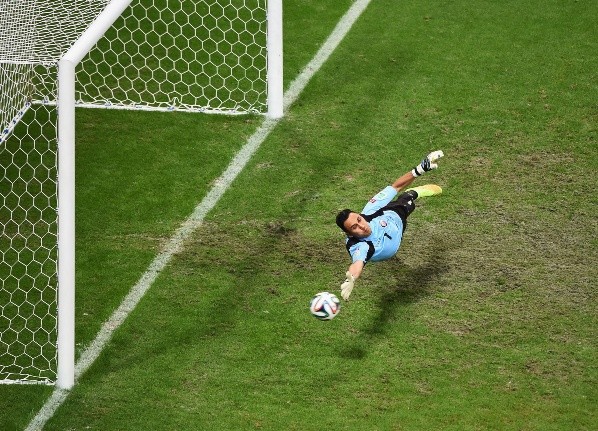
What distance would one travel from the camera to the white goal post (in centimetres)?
967

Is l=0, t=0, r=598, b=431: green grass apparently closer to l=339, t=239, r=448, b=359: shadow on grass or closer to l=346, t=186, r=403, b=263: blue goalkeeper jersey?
l=339, t=239, r=448, b=359: shadow on grass

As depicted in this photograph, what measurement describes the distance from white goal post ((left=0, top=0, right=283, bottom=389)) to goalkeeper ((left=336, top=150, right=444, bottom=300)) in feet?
7.40

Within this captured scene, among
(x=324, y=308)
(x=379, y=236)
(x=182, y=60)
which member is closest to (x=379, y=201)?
(x=379, y=236)

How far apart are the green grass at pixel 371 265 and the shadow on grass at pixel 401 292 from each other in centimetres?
2

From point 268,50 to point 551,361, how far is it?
5256 millimetres

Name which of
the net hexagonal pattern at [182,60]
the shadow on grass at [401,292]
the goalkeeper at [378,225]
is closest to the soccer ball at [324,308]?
the goalkeeper at [378,225]

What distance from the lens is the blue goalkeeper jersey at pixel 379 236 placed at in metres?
10.3

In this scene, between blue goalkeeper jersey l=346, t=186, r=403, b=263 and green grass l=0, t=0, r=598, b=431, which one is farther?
blue goalkeeper jersey l=346, t=186, r=403, b=263

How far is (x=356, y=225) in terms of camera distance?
33.6 feet

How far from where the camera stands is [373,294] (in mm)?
11016

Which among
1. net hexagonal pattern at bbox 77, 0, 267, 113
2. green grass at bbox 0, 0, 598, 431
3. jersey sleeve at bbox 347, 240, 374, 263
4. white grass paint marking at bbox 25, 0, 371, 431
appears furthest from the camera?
net hexagonal pattern at bbox 77, 0, 267, 113

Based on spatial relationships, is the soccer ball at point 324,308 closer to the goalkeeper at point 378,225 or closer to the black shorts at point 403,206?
the goalkeeper at point 378,225

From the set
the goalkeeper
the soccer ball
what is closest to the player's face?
the goalkeeper

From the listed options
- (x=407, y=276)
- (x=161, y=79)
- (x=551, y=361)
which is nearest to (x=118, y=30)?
(x=161, y=79)
